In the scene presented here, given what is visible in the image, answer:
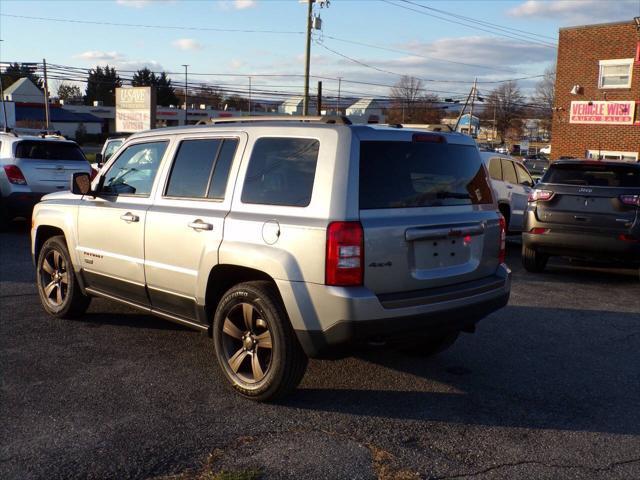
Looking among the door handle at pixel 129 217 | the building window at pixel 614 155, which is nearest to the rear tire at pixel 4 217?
the door handle at pixel 129 217

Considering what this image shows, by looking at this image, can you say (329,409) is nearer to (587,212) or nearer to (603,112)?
(587,212)

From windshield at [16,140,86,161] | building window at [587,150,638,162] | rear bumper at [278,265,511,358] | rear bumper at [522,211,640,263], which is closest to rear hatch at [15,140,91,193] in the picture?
windshield at [16,140,86,161]

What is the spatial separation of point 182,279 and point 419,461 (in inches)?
88.9

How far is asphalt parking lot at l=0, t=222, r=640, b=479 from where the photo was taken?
375 centimetres

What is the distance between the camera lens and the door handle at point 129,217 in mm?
5509

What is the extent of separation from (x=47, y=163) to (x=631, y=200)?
32.8 ft

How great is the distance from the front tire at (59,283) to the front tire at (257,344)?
228 cm

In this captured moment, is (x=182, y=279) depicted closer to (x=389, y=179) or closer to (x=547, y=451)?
(x=389, y=179)

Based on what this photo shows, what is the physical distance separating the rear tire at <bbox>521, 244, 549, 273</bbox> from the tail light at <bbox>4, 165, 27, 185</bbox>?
8.87 m

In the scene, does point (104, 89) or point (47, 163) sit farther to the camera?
point (104, 89)

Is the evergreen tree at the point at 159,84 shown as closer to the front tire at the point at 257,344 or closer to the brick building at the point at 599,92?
the brick building at the point at 599,92

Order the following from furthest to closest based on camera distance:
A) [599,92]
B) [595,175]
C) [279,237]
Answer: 1. [599,92]
2. [595,175]
3. [279,237]

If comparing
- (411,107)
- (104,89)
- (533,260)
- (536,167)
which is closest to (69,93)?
(104,89)

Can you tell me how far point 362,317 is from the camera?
4070 millimetres
